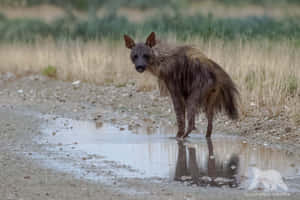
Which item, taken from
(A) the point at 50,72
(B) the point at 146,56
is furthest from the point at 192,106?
(A) the point at 50,72

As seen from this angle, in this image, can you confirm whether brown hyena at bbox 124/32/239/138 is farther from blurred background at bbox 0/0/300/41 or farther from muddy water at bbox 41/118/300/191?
blurred background at bbox 0/0/300/41

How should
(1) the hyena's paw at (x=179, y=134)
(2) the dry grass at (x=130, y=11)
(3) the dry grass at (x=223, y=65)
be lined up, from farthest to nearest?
1. (2) the dry grass at (x=130, y=11)
2. (3) the dry grass at (x=223, y=65)
3. (1) the hyena's paw at (x=179, y=134)

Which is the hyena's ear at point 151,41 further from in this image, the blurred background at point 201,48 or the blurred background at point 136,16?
the blurred background at point 136,16

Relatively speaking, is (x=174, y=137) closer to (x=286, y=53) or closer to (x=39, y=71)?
(x=286, y=53)

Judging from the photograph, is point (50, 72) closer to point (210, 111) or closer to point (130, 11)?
point (210, 111)

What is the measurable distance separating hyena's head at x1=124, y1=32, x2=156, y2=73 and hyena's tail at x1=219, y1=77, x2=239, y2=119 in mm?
1202

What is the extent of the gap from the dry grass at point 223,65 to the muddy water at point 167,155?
1.64 m

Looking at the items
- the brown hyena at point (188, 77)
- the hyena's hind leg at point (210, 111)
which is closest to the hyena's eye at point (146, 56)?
the brown hyena at point (188, 77)

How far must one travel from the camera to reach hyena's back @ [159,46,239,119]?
9.43 m

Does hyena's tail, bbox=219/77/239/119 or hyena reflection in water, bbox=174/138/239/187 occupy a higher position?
hyena's tail, bbox=219/77/239/119

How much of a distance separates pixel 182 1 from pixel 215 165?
29468 mm

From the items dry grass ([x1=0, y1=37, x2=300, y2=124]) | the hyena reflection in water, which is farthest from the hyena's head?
dry grass ([x1=0, y1=37, x2=300, y2=124])

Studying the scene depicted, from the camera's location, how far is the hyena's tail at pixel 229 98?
9.70 meters

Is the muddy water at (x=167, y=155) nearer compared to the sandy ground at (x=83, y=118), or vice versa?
the sandy ground at (x=83, y=118)
